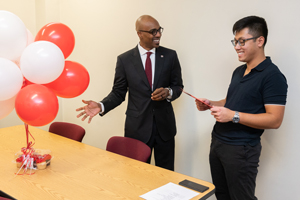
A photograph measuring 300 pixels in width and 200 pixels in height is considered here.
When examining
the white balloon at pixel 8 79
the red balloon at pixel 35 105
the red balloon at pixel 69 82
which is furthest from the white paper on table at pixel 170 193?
the white balloon at pixel 8 79

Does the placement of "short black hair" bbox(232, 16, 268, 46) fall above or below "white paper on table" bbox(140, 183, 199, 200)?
above

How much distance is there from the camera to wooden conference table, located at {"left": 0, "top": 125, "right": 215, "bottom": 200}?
5.64 ft

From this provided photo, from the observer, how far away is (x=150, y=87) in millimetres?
2750

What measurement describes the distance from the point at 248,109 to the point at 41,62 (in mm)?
1434

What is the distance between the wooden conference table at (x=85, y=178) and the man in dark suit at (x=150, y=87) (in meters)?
0.51

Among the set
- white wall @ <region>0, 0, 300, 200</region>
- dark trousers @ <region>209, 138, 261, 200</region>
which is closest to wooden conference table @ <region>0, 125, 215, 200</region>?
dark trousers @ <region>209, 138, 261, 200</region>

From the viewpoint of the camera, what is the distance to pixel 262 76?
2.00 metres

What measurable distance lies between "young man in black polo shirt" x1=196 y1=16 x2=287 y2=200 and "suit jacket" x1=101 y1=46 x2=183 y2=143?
70cm

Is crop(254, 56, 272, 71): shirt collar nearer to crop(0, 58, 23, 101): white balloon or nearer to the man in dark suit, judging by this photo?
the man in dark suit

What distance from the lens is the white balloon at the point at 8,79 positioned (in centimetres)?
170

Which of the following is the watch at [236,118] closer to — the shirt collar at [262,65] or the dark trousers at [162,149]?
the shirt collar at [262,65]

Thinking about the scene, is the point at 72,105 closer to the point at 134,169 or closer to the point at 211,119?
the point at 211,119

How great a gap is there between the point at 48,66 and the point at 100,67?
2.51m

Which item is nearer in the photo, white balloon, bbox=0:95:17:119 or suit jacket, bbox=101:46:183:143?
white balloon, bbox=0:95:17:119
